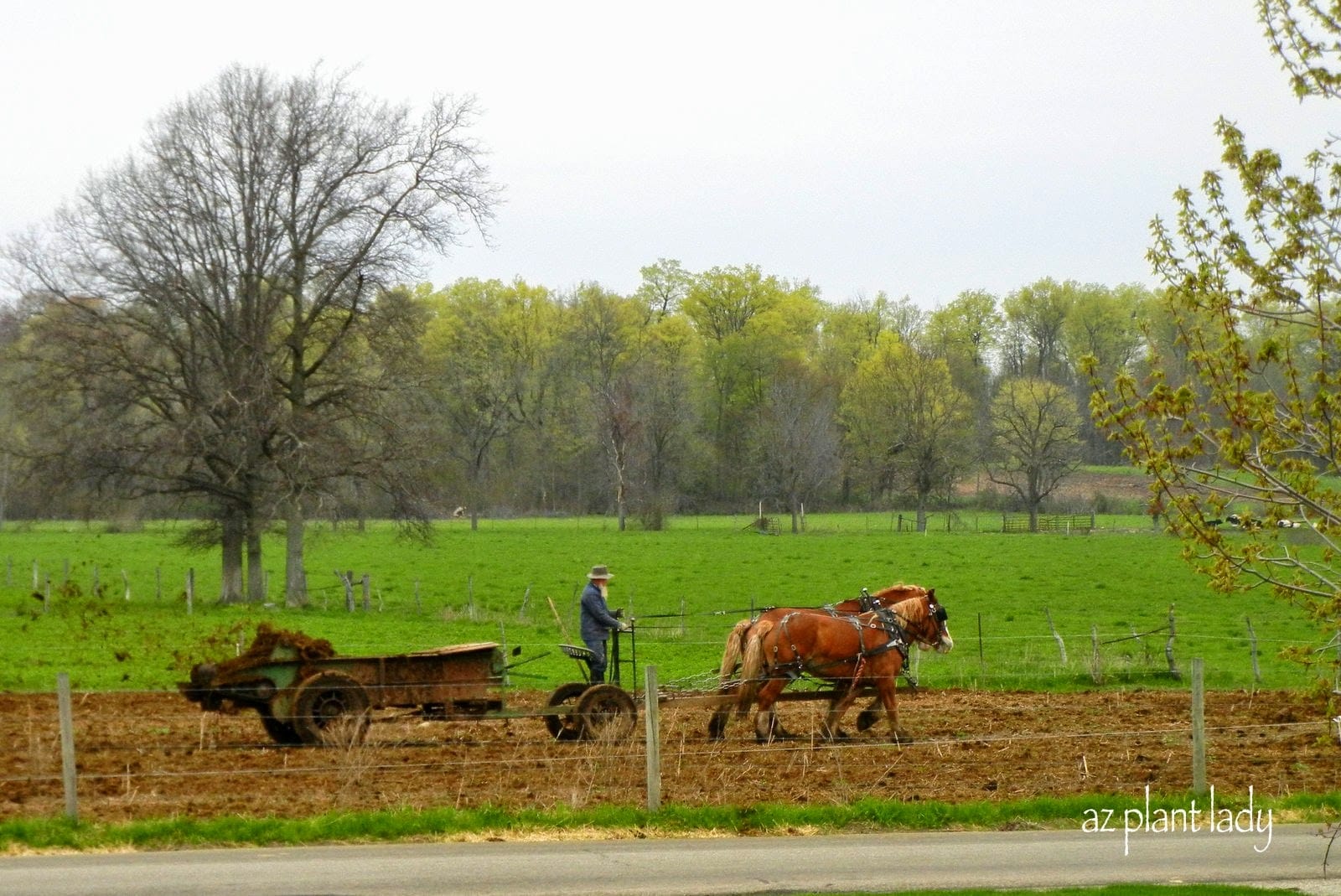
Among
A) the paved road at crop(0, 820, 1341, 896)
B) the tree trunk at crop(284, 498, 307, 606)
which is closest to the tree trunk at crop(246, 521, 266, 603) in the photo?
the tree trunk at crop(284, 498, 307, 606)

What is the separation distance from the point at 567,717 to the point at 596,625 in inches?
40.5

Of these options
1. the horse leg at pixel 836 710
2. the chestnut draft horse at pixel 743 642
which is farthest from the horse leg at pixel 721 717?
the horse leg at pixel 836 710

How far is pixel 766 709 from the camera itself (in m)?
14.4

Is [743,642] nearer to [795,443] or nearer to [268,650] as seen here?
[268,650]

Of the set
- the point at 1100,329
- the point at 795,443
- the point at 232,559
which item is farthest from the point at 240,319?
the point at 1100,329

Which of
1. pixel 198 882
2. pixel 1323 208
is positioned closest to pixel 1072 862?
pixel 1323 208

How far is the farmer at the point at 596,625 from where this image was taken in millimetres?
14922

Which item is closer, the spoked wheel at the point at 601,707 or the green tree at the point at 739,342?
the spoked wheel at the point at 601,707

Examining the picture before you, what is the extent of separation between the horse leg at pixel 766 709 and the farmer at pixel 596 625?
1647 millimetres

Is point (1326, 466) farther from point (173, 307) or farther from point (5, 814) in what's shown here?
point (173, 307)

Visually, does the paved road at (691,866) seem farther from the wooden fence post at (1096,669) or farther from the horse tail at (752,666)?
the wooden fence post at (1096,669)

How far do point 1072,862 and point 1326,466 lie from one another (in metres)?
3.79

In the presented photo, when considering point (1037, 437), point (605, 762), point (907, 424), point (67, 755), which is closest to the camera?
point (67, 755)

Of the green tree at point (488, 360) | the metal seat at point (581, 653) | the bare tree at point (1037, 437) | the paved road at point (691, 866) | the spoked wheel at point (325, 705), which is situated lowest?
the paved road at point (691, 866)
